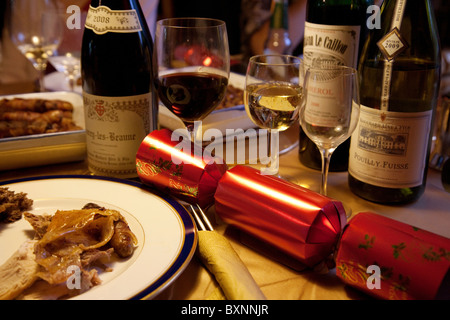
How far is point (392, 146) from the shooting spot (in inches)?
32.8

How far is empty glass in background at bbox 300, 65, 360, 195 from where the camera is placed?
0.74 metres

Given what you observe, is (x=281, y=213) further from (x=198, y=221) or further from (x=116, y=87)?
(x=116, y=87)

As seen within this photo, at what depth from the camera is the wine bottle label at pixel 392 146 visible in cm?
82

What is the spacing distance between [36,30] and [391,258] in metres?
1.33

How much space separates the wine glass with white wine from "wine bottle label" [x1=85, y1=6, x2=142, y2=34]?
567 millimetres

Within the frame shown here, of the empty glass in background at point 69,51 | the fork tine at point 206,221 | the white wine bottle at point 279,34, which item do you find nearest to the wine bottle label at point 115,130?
the fork tine at point 206,221

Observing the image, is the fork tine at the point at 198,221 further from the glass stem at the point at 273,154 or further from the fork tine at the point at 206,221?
the glass stem at the point at 273,154

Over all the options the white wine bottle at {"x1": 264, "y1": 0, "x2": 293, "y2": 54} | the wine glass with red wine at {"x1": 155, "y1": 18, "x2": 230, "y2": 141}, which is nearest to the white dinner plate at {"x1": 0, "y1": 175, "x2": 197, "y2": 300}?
the wine glass with red wine at {"x1": 155, "y1": 18, "x2": 230, "y2": 141}

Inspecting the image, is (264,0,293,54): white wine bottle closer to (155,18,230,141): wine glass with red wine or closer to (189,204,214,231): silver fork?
(155,18,230,141): wine glass with red wine

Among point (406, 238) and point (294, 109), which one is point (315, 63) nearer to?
point (294, 109)

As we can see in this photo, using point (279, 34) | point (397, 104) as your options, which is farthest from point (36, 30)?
point (397, 104)
